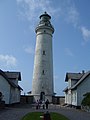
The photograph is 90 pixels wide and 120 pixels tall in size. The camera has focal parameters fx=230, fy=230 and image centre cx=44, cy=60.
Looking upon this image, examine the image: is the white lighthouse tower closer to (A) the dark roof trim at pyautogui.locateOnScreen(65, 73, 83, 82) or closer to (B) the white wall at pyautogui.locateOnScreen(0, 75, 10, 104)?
(A) the dark roof trim at pyautogui.locateOnScreen(65, 73, 83, 82)

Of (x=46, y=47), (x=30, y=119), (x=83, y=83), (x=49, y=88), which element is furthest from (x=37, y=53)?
(x=30, y=119)

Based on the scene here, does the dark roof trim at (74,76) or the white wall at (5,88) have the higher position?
the dark roof trim at (74,76)

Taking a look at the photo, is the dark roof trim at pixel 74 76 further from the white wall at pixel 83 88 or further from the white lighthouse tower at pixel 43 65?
the white lighthouse tower at pixel 43 65

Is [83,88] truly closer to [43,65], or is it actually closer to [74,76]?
[74,76]

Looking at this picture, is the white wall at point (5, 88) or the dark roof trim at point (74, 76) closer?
the white wall at point (5, 88)

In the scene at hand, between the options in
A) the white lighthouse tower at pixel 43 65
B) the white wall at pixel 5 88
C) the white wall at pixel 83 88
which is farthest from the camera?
the white lighthouse tower at pixel 43 65

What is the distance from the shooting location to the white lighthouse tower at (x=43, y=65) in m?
49.3

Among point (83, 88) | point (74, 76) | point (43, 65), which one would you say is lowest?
point (83, 88)

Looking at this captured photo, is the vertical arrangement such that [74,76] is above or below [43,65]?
below

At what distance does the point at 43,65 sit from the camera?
49688mm

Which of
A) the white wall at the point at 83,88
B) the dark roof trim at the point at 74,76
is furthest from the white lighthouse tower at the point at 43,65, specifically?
the white wall at the point at 83,88

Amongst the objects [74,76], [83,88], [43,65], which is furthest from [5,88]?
[43,65]

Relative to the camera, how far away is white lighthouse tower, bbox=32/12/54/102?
162 feet

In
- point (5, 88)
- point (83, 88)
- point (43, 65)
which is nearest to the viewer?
point (83, 88)
